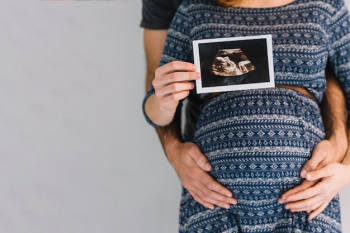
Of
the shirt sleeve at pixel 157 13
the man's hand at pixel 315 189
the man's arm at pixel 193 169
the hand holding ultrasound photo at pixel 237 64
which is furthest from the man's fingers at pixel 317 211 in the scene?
the shirt sleeve at pixel 157 13

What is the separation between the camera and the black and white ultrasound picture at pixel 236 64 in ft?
3.33

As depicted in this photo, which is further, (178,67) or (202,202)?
(202,202)

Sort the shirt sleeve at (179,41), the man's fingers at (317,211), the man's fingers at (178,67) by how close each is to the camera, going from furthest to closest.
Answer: the shirt sleeve at (179,41) → the man's fingers at (317,211) → the man's fingers at (178,67)

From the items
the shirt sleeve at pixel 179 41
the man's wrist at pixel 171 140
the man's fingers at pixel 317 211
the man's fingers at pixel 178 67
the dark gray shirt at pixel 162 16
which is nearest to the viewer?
the man's fingers at pixel 178 67

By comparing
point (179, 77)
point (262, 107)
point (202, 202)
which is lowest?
point (202, 202)

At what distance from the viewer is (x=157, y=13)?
144 cm

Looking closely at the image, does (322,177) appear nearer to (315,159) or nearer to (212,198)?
(315,159)

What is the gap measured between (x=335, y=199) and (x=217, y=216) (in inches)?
14.4

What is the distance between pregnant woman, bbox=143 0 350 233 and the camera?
1.06m

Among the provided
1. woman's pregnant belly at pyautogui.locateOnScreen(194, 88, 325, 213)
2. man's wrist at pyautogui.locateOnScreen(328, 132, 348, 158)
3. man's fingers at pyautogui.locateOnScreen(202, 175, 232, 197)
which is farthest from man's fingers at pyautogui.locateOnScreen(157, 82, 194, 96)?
man's wrist at pyautogui.locateOnScreen(328, 132, 348, 158)

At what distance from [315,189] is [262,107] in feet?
0.88

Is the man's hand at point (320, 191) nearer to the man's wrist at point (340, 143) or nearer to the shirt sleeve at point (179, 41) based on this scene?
the man's wrist at point (340, 143)

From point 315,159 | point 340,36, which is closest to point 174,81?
point 315,159

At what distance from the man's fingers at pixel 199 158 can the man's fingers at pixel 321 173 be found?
274 millimetres
